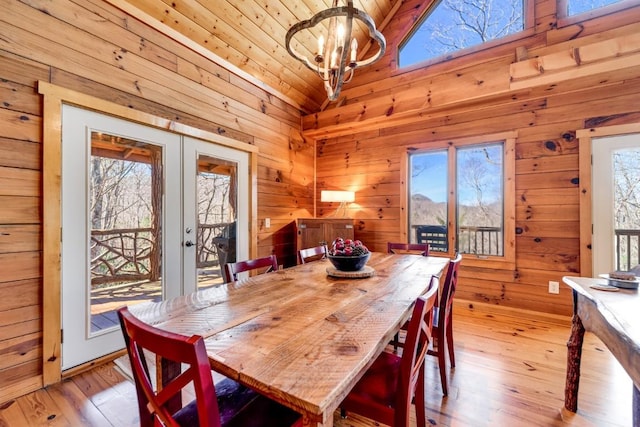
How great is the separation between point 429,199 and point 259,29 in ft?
9.56

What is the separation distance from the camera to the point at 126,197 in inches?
95.1

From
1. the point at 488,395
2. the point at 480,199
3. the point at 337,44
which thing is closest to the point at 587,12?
the point at 480,199

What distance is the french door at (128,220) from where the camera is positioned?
208cm

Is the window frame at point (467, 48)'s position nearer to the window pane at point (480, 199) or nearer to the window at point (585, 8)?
the window at point (585, 8)

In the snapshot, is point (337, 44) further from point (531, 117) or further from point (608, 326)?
point (531, 117)

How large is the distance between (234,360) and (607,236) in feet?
12.2

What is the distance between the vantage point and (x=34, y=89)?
6.22 ft

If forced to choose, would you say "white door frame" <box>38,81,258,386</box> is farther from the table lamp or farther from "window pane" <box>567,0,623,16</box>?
"window pane" <box>567,0,623,16</box>

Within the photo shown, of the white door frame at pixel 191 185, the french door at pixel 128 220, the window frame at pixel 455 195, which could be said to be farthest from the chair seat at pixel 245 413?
the window frame at pixel 455 195

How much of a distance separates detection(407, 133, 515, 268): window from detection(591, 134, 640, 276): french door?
710mm

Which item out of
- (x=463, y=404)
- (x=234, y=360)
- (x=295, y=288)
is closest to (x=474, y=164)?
(x=463, y=404)

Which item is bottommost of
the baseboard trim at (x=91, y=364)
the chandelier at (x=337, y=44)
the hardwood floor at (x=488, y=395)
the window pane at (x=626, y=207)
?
the hardwood floor at (x=488, y=395)

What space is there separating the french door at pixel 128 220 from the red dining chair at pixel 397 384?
2.11 metres

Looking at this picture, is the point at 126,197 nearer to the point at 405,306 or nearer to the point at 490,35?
the point at 405,306
